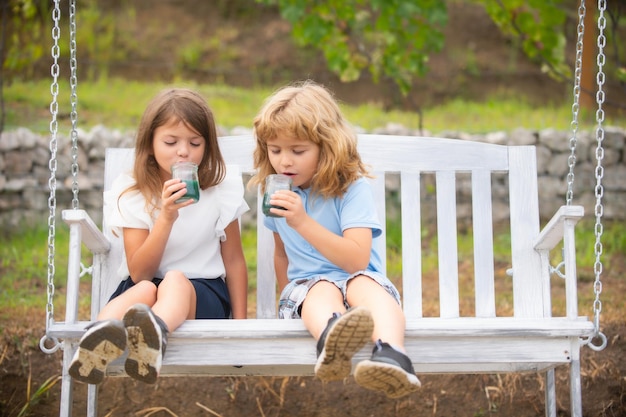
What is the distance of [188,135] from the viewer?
2951 millimetres

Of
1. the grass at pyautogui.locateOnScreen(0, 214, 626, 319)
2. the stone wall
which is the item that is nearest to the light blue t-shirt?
the grass at pyautogui.locateOnScreen(0, 214, 626, 319)

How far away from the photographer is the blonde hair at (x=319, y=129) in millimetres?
2781

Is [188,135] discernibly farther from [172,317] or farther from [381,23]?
[381,23]

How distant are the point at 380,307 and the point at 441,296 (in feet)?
2.80

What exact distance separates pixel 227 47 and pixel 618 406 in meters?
8.00

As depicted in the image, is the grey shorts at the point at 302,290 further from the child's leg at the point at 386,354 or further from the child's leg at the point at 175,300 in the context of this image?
the child's leg at the point at 175,300

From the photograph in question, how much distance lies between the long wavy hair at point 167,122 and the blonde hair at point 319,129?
206 millimetres

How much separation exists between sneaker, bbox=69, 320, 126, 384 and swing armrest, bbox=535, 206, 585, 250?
4.68 ft

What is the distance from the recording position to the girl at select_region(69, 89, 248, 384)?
2754mm

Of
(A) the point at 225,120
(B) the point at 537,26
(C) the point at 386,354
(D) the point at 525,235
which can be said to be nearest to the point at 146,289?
(C) the point at 386,354

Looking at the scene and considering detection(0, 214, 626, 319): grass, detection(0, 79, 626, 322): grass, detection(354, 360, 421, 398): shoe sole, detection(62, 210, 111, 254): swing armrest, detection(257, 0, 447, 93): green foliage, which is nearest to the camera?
detection(354, 360, 421, 398): shoe sole

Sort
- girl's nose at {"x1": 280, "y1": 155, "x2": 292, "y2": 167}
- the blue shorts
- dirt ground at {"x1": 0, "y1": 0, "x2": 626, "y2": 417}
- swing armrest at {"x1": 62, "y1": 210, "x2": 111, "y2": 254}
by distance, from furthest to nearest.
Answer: dirt ground at {"x1": 0, "y1": 0, "x2": 626, "y2": 417}
the blue shorts
girl's nose at {"x1": 280, "y1": 155, "x2": 292, "y2": 167}
swing armrest at {"x1": 62, "y1": 210, "x2": 111, "y2": 254}

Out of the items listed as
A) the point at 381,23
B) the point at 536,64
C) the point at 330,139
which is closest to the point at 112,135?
the point at 381,23

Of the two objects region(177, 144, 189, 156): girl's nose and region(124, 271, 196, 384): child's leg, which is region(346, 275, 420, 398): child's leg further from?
region(177, 144, 189, 156): girl's nose
